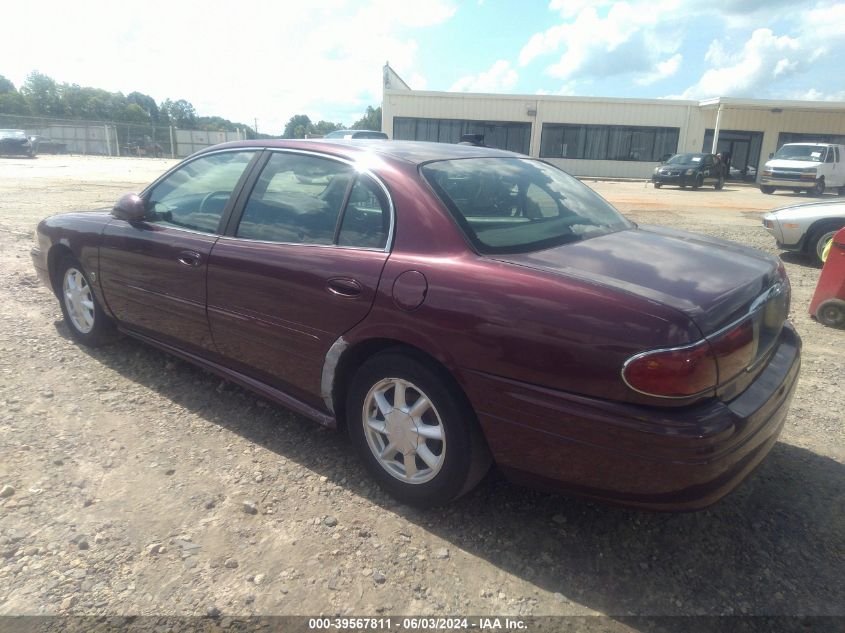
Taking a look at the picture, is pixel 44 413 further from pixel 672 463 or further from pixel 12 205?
pixel 12 205

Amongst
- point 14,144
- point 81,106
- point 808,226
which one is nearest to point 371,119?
point 81,106

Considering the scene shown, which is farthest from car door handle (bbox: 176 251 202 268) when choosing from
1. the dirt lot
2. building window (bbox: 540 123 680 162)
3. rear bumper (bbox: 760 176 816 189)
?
building window (bbox: 540 123 680 162)

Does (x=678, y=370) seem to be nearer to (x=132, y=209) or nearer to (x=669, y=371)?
(x=669, y=371)

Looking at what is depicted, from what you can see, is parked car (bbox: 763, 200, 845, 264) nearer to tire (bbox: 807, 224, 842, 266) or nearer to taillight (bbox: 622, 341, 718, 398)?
tire (bbox: 807, 224, 842, 266)

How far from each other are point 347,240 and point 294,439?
1.20m

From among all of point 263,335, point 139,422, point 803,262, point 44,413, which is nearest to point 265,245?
point 263,335

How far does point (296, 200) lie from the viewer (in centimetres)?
309

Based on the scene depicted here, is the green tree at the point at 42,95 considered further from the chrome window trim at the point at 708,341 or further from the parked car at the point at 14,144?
the chrome window trim at the point at 708,341

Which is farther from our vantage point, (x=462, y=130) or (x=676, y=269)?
(x=462, y=130)

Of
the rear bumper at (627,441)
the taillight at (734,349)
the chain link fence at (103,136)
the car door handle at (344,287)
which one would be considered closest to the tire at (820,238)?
the rear bumper at (627,441)

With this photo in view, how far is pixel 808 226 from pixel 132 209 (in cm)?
835

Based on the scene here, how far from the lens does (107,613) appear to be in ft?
6.84

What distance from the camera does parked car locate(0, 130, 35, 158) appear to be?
99.1 ft

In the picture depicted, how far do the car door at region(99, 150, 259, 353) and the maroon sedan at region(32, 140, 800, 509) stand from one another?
18 mm
